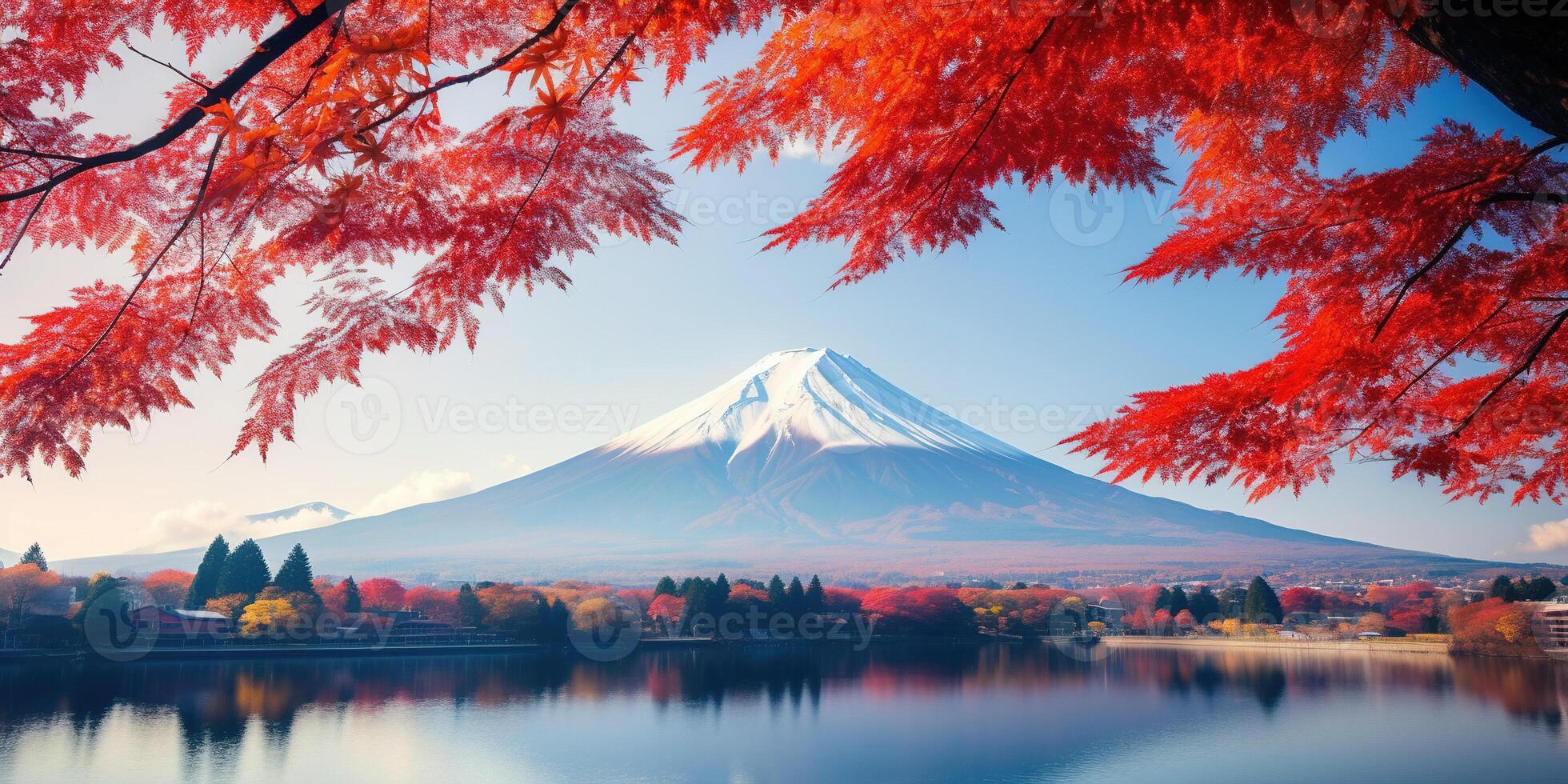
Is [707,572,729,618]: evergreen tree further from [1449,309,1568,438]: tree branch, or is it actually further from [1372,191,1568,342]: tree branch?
[1372,191,1568,342]: tree branch

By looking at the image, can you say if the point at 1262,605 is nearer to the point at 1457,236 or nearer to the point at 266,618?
the point at 266,618

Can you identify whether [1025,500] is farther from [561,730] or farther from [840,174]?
[840,174]

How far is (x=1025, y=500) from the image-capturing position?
117 metres

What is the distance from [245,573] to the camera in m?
33.4

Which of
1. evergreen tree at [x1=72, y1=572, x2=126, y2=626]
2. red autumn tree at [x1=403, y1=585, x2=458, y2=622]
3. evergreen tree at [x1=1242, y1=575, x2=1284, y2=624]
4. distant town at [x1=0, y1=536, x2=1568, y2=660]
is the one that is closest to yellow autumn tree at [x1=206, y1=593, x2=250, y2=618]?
distant town at [x1=0, y1=536, x2=1568, y2=660]

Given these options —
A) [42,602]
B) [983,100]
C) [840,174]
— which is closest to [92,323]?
[840,174]

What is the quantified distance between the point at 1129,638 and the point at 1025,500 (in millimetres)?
54500

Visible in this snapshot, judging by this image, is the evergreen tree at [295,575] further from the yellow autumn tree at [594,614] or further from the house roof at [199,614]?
the yellow autumn tree at [594,614]

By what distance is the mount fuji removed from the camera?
99312mm

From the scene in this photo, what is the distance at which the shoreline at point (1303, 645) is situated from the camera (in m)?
49.0

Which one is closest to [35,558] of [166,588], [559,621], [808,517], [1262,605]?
[166,588]

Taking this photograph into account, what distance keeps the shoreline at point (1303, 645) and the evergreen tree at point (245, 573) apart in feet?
178

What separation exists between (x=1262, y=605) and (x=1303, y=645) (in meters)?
8.35

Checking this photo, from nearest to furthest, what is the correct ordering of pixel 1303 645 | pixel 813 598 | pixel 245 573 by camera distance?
1. pixel 245 573
2. pixel 813 598
3. pixel 1303 645
